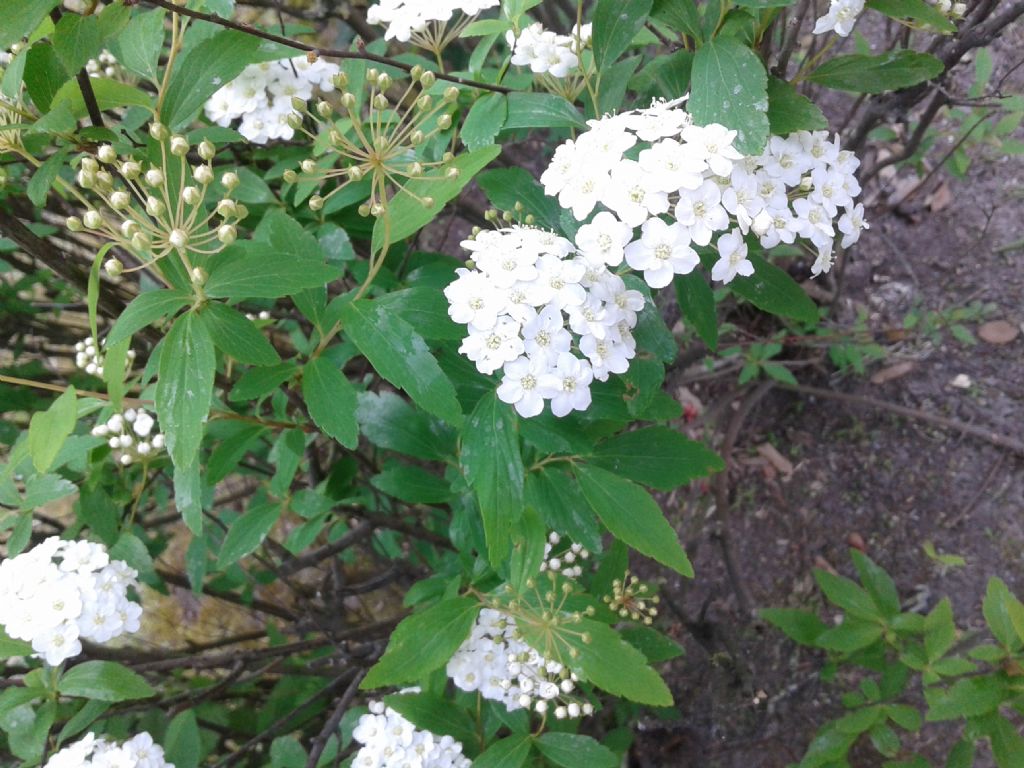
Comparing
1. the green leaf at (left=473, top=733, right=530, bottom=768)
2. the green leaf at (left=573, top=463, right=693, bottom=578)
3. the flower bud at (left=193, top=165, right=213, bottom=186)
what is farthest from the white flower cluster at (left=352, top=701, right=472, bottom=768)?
the flower bud at (left=193, top=165, right=213, bottom=186)

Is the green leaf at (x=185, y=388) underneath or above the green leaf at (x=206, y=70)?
underneath

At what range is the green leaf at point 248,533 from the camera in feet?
7.01

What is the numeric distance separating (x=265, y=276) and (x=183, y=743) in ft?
4.79

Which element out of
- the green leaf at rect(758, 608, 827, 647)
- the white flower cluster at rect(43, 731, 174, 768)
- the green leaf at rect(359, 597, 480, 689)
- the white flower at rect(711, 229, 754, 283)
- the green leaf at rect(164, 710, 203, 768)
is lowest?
the green leaf at rect(164, 710, 203, 768)

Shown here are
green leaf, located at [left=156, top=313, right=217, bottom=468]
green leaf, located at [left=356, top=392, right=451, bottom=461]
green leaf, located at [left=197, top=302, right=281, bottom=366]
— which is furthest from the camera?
green leaf, located at [left=356, top=392, right=451, bottom=461]

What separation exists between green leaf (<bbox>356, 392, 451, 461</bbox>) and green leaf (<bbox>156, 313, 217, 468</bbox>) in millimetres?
641

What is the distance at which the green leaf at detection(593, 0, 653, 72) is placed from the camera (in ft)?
4.95

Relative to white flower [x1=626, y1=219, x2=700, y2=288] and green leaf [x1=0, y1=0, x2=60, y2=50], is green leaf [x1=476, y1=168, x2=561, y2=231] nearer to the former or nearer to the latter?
white flower [x1=626, y1=219, x2=700, y2=288]

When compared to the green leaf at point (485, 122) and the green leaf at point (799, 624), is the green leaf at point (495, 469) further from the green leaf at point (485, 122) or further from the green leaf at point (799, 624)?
the green leaf at point (799, 624)

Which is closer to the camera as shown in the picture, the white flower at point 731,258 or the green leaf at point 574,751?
the white flower at point 731,258

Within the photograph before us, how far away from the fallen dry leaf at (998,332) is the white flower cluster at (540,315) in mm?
3038

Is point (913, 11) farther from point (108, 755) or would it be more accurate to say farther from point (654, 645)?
point (108, 755)

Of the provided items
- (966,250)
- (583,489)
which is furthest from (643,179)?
(966,250)

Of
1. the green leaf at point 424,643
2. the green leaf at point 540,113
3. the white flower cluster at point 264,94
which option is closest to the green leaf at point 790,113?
the green leaf at point 540,113
